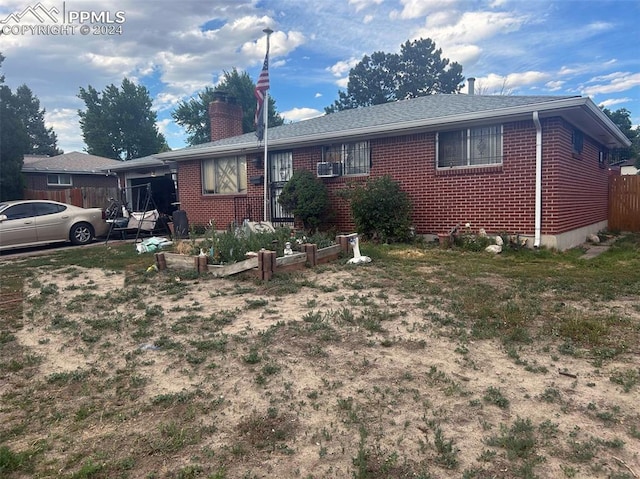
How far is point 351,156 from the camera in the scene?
1105cm

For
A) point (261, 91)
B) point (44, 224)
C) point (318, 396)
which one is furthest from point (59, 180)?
point (318, 396)

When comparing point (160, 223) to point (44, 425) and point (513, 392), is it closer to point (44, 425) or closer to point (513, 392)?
point (44, 425)

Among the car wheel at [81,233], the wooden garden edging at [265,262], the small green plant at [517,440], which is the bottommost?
the small green plant at [517,440]

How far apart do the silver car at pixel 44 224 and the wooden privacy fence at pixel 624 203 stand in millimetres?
15344

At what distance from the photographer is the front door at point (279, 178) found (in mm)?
12234

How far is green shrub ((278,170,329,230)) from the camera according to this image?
1064 cm

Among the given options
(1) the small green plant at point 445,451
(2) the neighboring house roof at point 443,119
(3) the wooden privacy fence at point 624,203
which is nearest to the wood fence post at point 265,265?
(1) the small green plant at point 445,451

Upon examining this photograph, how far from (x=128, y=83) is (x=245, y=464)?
47098 mm

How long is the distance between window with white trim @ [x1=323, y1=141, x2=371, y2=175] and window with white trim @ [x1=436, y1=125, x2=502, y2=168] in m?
1.85

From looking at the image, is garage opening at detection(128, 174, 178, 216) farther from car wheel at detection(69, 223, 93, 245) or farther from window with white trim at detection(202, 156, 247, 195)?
car wheel at detection(69, 223, 93, 245)

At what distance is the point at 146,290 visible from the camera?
5988 millimetres

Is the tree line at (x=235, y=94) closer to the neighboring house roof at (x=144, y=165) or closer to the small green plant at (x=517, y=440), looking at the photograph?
the neighboring house roof at (x=144, y=165)

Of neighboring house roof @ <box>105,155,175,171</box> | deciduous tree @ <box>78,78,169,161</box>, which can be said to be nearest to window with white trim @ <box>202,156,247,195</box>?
neighboring house roof @ <box>105,155,175,171</box>

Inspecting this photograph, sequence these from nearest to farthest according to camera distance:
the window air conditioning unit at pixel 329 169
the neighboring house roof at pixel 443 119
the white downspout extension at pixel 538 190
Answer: the neighboring house roof at pixel 443 119 < the white downspout extension at pixel 538 190 < the window air conditioning unit at pixel 329 169
